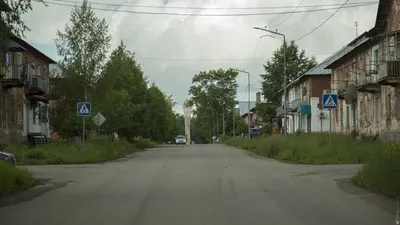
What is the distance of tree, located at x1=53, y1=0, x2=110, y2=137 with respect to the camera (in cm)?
3266

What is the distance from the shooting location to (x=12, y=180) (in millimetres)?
14062

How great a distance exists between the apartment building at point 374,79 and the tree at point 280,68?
28.4m

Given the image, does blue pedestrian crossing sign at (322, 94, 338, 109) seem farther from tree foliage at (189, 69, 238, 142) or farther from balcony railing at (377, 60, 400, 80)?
tree foliage at (189, 69, 238, 142)

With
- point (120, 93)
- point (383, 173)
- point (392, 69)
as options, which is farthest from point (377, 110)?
point (383, 173)

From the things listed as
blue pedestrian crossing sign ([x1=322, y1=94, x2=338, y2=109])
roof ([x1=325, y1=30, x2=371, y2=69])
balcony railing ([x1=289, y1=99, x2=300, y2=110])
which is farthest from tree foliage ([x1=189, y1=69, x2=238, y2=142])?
blue pedestrian crossing sign ([x1=322, y1=94, x2=338, y2=109])

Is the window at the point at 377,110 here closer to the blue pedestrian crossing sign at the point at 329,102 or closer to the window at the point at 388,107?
the window at the point at 388,107

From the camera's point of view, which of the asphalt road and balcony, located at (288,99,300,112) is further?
balcony, located at (288,99,300,112)

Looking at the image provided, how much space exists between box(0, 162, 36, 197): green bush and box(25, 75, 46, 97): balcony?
86.3 ft

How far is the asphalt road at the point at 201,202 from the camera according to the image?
31.1 feet

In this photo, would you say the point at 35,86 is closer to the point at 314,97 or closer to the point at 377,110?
the point at 377,110

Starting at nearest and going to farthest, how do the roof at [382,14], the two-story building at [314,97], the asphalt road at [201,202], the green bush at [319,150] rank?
the asphalt road at [201,202] → the green bush at [319,150] → the roof at [382,14] → the two-story building at [314,97]

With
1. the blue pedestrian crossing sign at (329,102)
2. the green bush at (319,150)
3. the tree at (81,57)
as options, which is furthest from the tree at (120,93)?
the blue pedestrian crossing sign at (329,102)

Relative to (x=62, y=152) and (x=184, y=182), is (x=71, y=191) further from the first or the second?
(x=62, y=152)

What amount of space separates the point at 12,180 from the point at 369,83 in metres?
27.2
